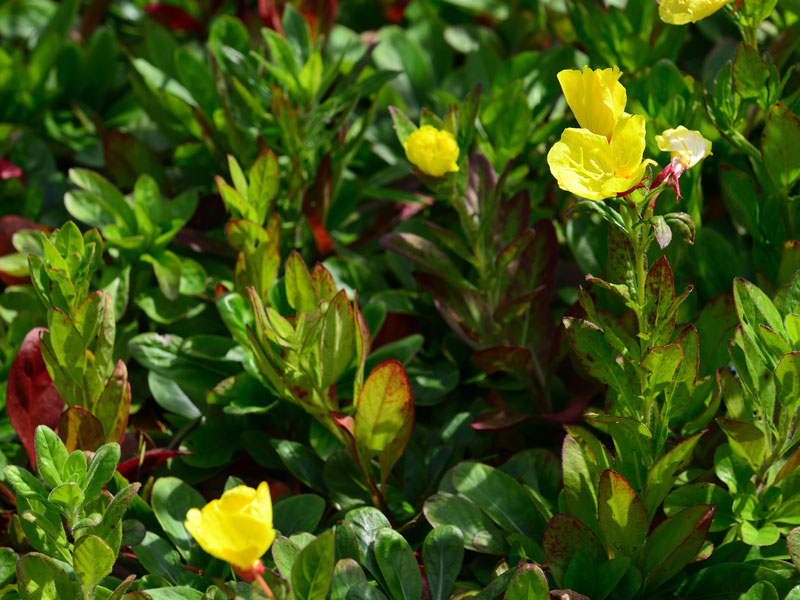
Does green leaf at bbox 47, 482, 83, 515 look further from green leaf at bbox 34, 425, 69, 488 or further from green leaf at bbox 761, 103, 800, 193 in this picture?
green leaf at bbox 761, 103, 800, 193

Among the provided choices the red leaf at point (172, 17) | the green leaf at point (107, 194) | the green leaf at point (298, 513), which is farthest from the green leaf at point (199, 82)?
the green leaf at point (298, 513)

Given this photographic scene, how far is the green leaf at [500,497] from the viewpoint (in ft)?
3.93

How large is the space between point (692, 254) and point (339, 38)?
3.12 feet

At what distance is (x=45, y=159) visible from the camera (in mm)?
1838

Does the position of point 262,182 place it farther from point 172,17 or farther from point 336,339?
point 172,17

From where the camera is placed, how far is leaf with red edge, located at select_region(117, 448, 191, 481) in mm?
1271

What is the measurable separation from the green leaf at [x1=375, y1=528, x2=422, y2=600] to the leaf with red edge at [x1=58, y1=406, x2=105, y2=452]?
1.35 feet

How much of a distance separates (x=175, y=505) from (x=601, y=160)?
28.4 inches

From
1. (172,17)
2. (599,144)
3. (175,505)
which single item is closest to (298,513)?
(175,505)

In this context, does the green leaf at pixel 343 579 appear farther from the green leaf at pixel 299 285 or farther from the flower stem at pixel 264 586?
the green leaf at pixel 299 285

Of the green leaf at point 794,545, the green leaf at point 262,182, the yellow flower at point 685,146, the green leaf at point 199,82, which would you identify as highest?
the yellow flower at point 685,146

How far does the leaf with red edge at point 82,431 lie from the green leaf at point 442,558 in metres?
0.46

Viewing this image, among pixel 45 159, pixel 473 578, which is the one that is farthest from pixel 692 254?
pixel 45 159

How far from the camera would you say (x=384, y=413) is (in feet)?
3.94
